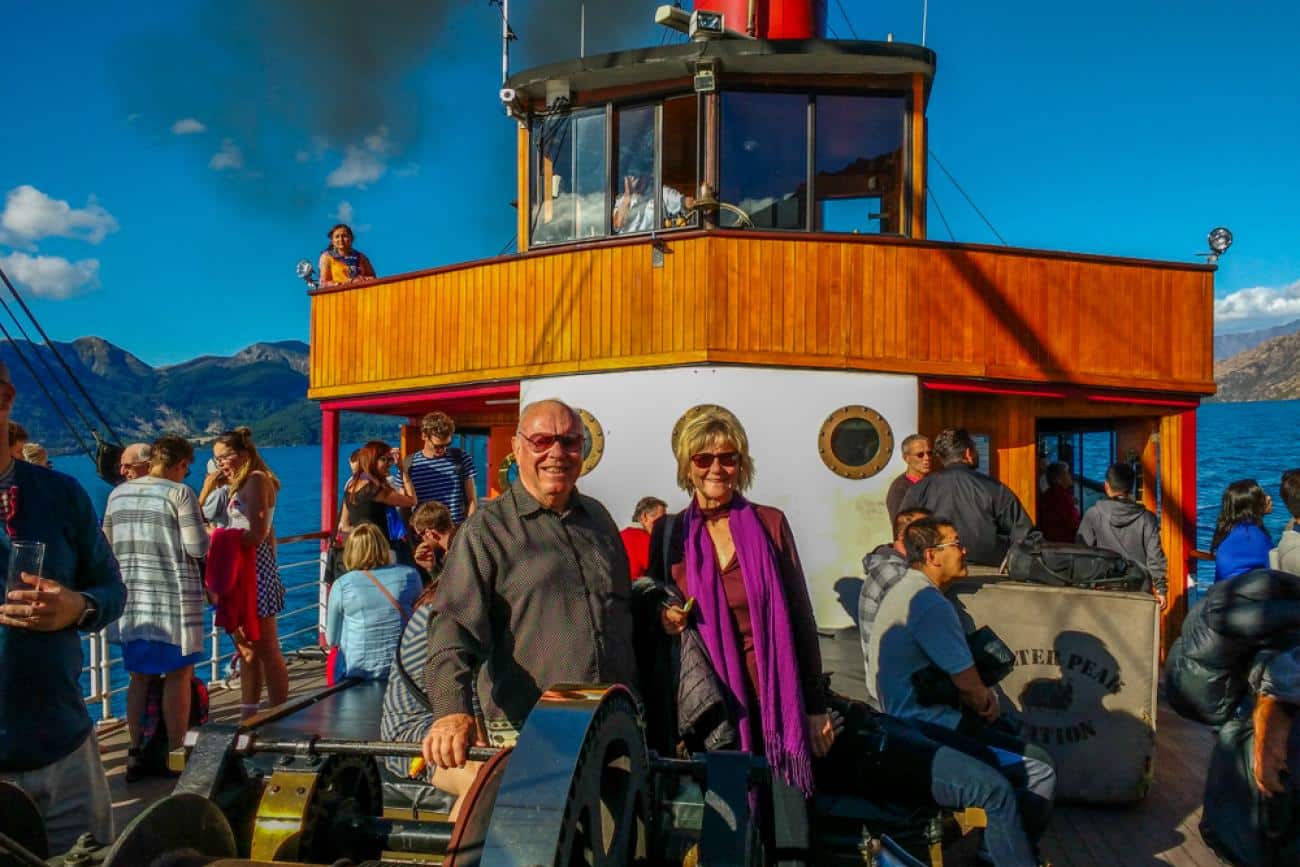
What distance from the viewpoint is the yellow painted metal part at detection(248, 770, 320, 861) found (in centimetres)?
217

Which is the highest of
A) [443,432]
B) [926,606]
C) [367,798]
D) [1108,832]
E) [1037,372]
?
[1037,372]

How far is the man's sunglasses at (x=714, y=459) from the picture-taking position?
10.5 feet

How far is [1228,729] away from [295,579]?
40500 millimetres

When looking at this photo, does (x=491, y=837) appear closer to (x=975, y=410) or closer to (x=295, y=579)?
(x=975, y=410)

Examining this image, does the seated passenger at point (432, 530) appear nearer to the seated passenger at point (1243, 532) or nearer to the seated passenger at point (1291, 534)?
the seated passenger at point (1291, 534)

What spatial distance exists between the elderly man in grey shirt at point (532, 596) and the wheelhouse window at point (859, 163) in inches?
250

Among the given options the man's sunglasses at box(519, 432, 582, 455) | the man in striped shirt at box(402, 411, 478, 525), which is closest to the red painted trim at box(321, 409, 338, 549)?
the man in striped shirt at box(402, 411, 478, 525)

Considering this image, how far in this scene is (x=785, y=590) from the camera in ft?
10.5

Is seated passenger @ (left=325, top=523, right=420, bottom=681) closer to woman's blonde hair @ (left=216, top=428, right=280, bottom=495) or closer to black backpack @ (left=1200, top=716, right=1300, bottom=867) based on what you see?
woman's blonde hair @ (left=216, top=428, right=280, bottom=495)

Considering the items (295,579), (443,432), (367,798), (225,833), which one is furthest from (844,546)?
(295,579)

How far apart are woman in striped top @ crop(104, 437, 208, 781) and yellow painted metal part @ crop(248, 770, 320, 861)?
291 cm

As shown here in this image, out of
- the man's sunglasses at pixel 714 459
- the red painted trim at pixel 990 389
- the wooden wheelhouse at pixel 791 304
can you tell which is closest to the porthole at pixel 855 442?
the wooden wheelhouse at pixel 791 304

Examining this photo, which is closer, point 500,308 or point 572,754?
point 572,754

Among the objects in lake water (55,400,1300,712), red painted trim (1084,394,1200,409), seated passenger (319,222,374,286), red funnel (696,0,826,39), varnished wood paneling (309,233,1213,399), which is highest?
red funnel (696,0,826,39)
